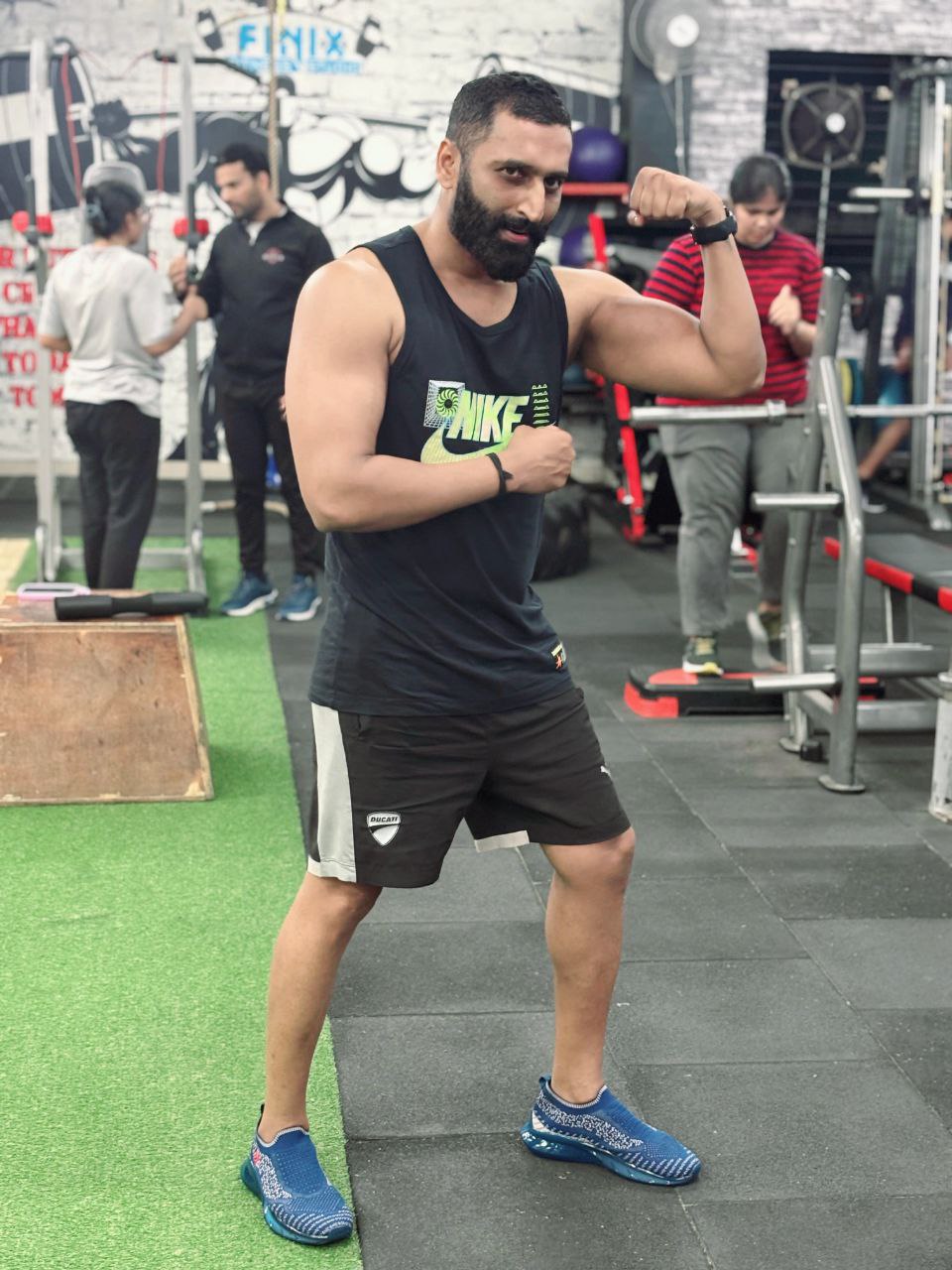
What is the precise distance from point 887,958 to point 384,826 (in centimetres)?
142

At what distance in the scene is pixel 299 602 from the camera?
6.20 metres

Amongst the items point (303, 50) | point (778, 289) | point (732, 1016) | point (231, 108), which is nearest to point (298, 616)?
point (778, 289)

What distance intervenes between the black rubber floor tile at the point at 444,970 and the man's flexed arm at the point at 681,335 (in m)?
1.20

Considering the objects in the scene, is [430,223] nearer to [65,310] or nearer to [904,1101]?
[904,1101]

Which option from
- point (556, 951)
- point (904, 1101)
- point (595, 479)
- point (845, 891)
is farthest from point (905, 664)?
point (595, 479)

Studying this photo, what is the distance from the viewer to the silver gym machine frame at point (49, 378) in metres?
5.96

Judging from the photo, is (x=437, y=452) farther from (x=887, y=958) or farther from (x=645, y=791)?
(x=645, y=791)

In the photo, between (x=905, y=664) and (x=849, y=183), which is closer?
(x=905, y=664)

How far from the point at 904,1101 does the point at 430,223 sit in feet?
5.03

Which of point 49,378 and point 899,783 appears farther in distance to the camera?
point 49,378

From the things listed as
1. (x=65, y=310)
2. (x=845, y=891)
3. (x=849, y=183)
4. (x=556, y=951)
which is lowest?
(x=845, y=891)

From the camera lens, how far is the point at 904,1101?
258 cm

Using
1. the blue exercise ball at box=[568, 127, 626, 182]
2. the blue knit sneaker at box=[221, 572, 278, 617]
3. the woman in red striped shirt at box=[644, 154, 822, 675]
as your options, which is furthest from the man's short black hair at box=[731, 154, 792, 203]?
the blue exercise ball at box=[568, 127, 626, 182]

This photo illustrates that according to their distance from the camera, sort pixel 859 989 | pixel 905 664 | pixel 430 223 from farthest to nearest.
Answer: pixel 905 664, pixel 859 989, pixel 430 223
